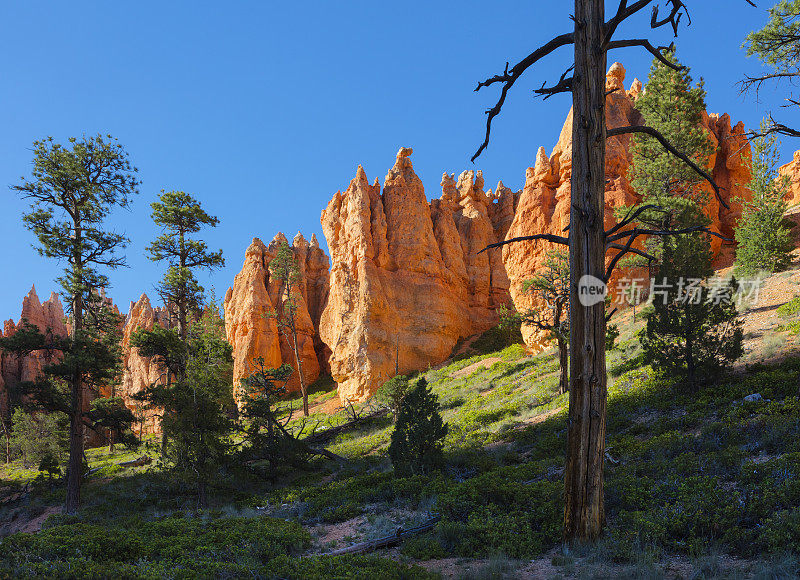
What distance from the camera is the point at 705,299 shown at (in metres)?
12.4

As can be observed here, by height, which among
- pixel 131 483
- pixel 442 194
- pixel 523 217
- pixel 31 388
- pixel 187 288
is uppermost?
pixel 442 194

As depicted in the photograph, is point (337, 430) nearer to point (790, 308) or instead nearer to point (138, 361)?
point (790, 308)

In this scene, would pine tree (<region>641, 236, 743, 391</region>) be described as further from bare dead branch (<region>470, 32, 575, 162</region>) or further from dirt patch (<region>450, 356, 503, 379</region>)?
dirt patch (<region>450, 356, 503, 379</region>)

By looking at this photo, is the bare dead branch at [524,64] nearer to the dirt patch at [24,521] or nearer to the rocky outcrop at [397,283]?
the dirt patch at [24,521]

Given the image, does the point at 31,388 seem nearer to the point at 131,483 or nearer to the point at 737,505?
the point at 131,483

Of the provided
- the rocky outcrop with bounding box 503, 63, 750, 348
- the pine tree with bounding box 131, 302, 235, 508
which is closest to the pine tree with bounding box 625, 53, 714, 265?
the rocky outcrop with bounding box 503, 63, 750, 348

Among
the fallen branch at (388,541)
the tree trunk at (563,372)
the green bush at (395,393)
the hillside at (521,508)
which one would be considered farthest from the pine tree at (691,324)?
the green bush at (395,393)

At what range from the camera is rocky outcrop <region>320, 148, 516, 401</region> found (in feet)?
119

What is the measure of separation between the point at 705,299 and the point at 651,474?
6.30m

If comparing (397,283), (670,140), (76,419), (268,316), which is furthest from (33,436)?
(670,140)

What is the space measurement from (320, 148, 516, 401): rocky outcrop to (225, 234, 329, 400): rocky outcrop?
26.9 feet

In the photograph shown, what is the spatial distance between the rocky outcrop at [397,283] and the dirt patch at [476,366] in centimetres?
441

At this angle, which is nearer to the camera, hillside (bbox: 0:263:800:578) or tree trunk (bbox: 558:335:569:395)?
hillside (bbox: 0:263:800:578)

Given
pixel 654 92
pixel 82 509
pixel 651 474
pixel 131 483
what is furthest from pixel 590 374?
pixel 654 92
